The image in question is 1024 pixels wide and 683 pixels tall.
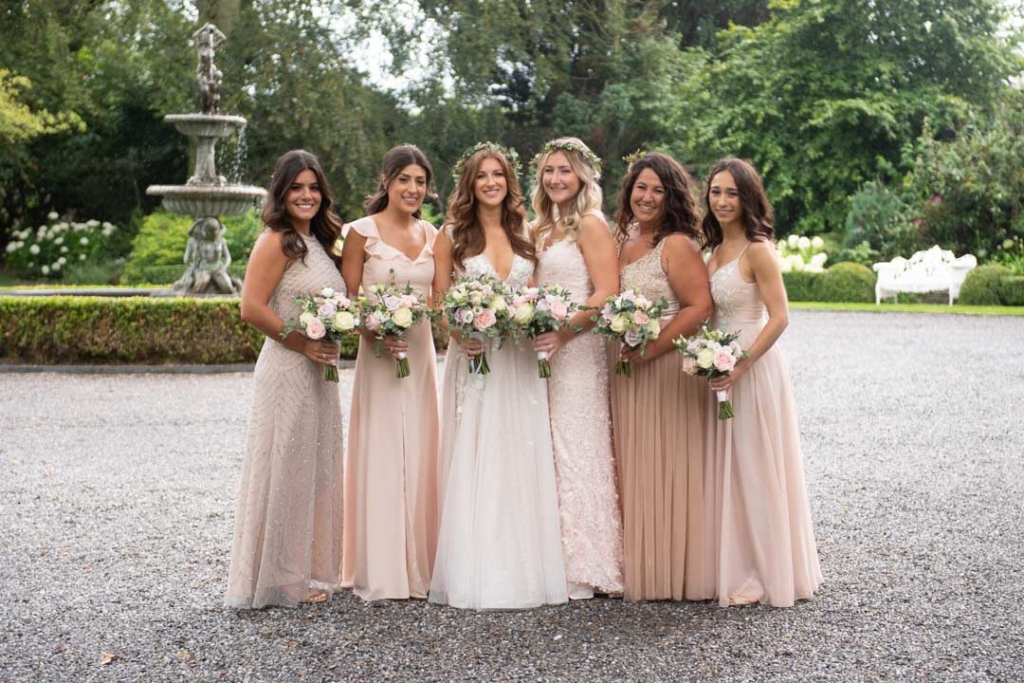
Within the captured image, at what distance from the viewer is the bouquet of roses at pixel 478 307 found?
189 inches

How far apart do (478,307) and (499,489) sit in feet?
2.76

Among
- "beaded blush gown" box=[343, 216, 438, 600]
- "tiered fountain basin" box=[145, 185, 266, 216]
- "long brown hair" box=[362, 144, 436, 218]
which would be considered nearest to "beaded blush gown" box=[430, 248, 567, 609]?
"beaded blush gown" box=[343, 216, 438, 600]

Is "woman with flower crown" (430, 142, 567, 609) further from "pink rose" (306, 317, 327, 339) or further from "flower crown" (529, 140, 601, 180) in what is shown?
"pink rose" (306, 317, 327, 339)

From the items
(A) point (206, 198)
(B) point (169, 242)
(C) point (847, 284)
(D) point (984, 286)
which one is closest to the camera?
(A) point (206, 198)

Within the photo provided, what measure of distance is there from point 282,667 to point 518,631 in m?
0.96

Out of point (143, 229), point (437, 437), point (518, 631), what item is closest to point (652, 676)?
point (518, 631)

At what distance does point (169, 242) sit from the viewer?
Result: 24.3m

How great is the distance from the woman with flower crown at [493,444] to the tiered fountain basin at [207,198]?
10.7m

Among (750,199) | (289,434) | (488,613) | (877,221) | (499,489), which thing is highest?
(877,221)

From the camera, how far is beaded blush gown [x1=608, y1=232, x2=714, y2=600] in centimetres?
507

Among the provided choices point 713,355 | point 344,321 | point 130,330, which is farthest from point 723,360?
point 130,330

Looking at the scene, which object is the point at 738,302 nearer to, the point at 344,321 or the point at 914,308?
the point at 344,321

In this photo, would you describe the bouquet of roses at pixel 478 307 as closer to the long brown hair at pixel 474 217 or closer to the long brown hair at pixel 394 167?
the long brown hair at pixel 474 217

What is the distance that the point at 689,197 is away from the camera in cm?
526
